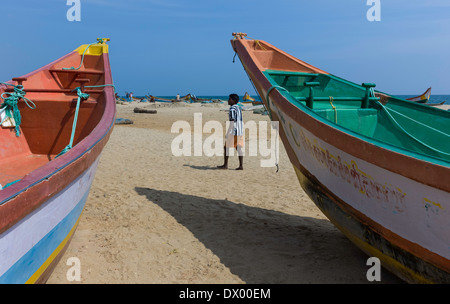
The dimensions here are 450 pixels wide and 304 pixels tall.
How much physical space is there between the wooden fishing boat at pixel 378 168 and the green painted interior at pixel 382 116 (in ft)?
0.03

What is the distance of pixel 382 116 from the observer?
14.0 ft

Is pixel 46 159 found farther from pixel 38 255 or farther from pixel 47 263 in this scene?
pixel 38 255

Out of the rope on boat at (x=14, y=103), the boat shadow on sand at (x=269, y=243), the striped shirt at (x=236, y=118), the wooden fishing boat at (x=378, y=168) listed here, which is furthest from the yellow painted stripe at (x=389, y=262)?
the striped shirt at (x=236, y=118)

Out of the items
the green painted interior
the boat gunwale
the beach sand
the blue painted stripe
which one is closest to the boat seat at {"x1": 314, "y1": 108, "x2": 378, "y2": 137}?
the green painted interior

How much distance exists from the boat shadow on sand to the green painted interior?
1161mm

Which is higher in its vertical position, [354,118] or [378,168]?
[354,118]

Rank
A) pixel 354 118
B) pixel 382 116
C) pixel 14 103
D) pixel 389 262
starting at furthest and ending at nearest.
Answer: pixel 14 103, pixel 382 116, pixel 354 118, pixel 389 262

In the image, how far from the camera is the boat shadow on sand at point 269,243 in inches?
123

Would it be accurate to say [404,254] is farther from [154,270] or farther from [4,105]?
[4,105]

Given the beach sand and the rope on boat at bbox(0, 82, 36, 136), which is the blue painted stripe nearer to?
the beach sand

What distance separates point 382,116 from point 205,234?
94.9 inches

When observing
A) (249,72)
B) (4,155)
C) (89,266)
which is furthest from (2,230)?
(249,72)

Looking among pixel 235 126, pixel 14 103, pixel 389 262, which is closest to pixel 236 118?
pixel 235 126

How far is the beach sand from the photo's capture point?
309 centimetres
